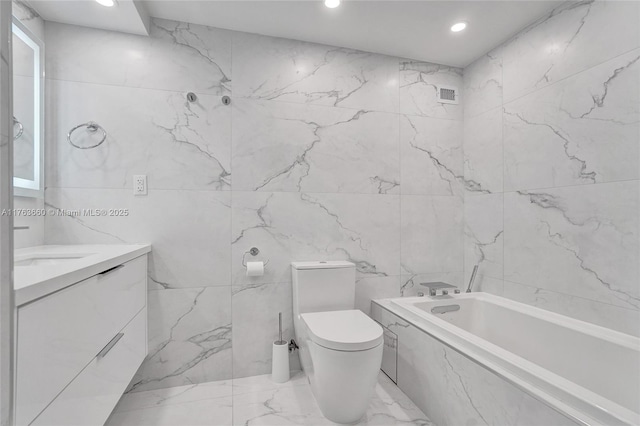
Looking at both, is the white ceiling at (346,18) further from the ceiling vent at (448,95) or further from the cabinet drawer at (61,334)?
the cabinet drawer at (61,334)

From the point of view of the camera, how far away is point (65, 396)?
3.01 ft

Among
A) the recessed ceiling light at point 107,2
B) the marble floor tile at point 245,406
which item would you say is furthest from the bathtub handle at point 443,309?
the recessed ceiling light at point 107,2

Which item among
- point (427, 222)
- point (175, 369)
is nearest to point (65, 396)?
point (175, 369)

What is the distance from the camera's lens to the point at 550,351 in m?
1.62

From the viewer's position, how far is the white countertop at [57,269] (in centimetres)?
74

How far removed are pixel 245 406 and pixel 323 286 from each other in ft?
2.58

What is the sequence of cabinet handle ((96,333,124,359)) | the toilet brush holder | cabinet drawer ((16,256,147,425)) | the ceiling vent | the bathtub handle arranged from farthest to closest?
the ceiling vent
the bathtub handle
the toilet brush holder
cabinet handle ((96,333,124,359))
cabinet drawer ((16,256,147,425))

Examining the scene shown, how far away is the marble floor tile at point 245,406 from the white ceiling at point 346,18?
215 cm

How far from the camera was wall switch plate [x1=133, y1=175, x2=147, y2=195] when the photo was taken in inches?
70.1

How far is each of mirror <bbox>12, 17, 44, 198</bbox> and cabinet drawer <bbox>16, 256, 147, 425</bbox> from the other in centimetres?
73

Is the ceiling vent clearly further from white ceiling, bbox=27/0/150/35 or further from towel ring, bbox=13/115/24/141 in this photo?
towel ring, bbox=13/115/24/141

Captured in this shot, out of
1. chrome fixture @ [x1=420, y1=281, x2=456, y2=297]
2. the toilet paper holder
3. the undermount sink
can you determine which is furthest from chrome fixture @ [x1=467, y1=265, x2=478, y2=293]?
the undermount sink

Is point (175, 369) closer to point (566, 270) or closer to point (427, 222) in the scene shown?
point (427, 222)

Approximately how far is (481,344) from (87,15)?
263 centimetres
